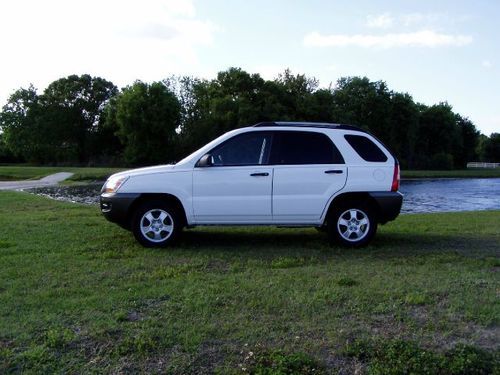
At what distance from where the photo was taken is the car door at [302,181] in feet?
26.1

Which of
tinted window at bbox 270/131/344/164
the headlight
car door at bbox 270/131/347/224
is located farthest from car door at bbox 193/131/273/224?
the headlight

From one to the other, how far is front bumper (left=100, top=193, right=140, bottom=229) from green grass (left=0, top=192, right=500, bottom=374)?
45 centimetres

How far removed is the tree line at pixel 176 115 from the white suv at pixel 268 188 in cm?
5112

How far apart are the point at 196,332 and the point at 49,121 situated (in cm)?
6993

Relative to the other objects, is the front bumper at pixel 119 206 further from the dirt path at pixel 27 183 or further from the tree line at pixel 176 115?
the tree line at pixel 176 115

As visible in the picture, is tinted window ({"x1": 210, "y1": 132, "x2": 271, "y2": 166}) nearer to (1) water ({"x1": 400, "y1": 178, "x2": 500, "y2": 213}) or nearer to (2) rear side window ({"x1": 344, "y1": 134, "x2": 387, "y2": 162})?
(2) rear side window ({"x1": 344, "y1": 134, "x2": 387, "y2": 162})

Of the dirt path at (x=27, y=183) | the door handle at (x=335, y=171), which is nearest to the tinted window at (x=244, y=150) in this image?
the door handle at (x=335, y=171)

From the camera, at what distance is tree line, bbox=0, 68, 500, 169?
197 ft

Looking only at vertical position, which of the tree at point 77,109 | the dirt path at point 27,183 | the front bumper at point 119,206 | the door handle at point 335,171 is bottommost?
the dirt path at point 27,183

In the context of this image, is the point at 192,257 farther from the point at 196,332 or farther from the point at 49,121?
the point at 49,121

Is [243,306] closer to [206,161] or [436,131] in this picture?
A: [206,161]

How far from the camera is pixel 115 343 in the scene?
4.14m

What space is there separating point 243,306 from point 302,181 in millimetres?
3311

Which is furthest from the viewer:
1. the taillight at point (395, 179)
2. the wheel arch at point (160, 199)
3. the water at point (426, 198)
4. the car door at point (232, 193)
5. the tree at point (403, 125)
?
the tree at point (403, 125)
